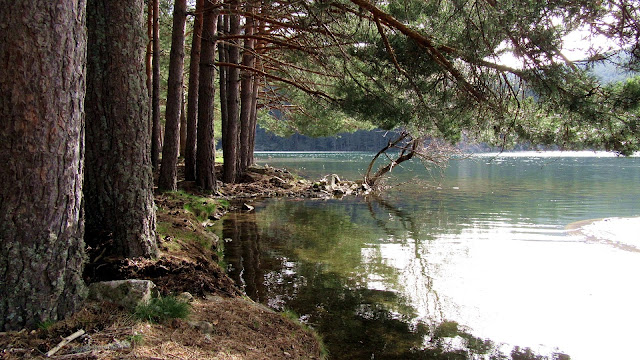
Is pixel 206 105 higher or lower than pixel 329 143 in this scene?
lower

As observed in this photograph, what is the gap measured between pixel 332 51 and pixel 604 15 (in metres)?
4.03

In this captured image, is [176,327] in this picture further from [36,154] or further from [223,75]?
[223,75]

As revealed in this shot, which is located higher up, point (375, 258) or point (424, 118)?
point (424, 118)

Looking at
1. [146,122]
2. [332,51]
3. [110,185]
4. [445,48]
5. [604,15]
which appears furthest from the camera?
[332,51]

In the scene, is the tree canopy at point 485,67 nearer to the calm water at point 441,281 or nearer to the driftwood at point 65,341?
the calm water at point 441,281

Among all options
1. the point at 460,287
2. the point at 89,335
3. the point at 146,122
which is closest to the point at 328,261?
the point at 460,287

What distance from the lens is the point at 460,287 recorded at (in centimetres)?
592

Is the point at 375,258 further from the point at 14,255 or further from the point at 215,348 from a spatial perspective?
the point at 14,255

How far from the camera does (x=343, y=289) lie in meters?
5.65

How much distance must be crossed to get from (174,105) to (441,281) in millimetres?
6759

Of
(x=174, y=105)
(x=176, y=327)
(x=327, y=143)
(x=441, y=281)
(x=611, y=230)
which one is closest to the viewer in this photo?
(x=176, y=327)

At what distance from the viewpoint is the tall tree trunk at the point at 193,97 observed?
11.1m

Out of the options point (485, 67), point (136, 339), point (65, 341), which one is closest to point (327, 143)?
point (485, 67)

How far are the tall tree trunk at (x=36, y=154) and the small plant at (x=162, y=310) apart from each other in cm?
49
